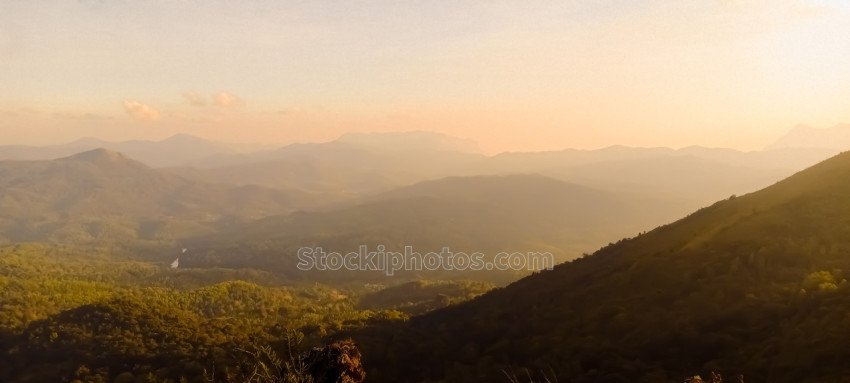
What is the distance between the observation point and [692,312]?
50062mm

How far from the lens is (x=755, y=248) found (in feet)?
189

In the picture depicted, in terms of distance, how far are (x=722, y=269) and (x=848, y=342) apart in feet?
80.0

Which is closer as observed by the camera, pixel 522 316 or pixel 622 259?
pixel 522 316

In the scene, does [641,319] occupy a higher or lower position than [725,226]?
lower

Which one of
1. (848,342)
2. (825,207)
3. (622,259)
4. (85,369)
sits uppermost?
(825,207)

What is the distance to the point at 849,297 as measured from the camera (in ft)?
131

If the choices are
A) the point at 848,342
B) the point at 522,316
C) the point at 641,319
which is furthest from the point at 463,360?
the point at 848,342

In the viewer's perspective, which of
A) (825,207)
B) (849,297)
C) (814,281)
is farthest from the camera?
(825,207)

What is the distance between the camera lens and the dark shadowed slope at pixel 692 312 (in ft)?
129

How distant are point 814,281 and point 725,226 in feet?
82.6

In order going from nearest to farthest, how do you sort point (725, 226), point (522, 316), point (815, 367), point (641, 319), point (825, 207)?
1. point (815, 367)
2. point (641, 319)
3. point (825, 207)
4. point (725, 226)
5. point (522, 316)

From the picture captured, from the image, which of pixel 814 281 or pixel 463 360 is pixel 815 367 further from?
pixel 463 360

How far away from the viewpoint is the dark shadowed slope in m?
39.4

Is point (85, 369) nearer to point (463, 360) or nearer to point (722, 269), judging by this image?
point (463, 360)
